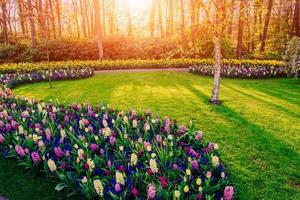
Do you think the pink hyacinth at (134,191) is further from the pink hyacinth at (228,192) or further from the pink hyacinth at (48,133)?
the pink hyacinth at (48,133)

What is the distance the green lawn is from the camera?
451 cm

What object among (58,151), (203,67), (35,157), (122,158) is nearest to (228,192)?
(122,158)

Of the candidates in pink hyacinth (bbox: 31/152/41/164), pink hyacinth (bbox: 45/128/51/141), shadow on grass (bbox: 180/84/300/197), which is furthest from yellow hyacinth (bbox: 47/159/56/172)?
shadow on grass (bbox: 180/84/300/197)

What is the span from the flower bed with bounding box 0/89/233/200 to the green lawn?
45 centimetres

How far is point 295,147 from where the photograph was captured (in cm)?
586

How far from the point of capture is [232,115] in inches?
320

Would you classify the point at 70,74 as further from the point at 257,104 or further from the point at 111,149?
the point at 111,149

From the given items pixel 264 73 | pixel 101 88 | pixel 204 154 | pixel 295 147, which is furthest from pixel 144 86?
pixel 204 154

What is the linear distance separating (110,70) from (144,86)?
6849mm

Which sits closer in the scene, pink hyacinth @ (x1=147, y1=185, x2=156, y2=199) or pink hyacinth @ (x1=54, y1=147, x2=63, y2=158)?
pink hyacinth @ (x1=147, y1=185, x2=156, y2=199)

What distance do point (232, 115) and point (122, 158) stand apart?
470 cm

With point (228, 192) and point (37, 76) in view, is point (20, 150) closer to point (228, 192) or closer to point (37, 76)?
point (228, 192)

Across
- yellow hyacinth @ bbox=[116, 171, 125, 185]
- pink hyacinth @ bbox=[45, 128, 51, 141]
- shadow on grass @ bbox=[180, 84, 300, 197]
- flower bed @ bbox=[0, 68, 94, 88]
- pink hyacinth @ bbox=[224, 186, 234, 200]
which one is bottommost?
shadow on grass @ bbox=[180, 84, 300, 197]

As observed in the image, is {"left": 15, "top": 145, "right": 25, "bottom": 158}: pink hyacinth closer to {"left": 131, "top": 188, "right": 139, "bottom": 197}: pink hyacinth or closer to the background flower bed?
{"left": 131, "top": 188, "right": 139, "bottom": 197}: pink hyacinth
